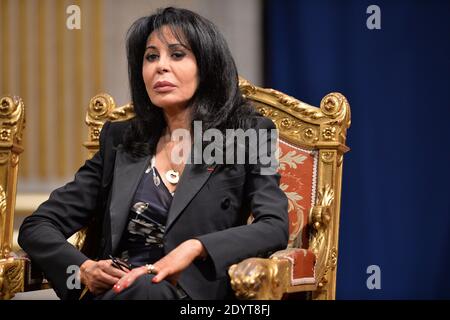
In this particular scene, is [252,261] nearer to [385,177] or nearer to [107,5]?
[385,177]

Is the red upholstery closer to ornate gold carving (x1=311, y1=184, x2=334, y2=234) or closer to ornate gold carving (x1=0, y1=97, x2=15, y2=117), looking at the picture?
ornate gold carving (x1=311, y1=184, x2=334, y2=234)

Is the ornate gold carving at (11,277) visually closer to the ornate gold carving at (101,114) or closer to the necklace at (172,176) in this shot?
the necklace at (172,176)

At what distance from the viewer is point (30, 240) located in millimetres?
2105

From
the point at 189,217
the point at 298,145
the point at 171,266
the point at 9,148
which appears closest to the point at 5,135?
the point at 9,148

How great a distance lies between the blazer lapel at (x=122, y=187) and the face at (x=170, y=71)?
7.9 inches

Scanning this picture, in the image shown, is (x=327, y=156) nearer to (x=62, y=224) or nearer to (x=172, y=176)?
(x=172, y=176)

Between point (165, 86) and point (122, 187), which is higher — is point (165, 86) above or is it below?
above

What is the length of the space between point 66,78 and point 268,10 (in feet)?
3.37

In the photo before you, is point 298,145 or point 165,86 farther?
point 298,145

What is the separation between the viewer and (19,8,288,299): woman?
6.32 feet

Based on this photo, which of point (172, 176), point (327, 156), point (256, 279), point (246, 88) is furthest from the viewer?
point (246, 88)

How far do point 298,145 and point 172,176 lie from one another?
0.56 metres

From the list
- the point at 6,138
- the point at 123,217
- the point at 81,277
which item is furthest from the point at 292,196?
the point at 6,138

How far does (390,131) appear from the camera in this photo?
121 inches
